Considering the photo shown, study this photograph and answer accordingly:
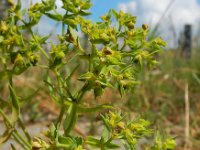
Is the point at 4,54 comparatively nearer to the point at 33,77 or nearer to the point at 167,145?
the point at 167,145

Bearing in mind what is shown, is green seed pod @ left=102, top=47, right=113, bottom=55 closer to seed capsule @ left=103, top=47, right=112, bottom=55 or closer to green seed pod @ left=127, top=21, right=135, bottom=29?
seed capsule @ left=103, top=47, right=112, bottom=55

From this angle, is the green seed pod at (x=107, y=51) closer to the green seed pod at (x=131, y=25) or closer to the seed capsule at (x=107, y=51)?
the seed capsule at (x=107, y=51)

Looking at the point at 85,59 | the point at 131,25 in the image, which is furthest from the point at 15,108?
the point at 131,25

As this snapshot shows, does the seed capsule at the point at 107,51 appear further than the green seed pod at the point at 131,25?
No

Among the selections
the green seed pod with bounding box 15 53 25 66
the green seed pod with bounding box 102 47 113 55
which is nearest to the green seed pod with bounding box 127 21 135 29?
the green seed pod with bounding box 102 47 113 55

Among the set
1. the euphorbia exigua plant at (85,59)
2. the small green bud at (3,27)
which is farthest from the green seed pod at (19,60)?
the small green bud at (3,27)

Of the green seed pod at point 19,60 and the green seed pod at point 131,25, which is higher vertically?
the green seed pod at point 131,25

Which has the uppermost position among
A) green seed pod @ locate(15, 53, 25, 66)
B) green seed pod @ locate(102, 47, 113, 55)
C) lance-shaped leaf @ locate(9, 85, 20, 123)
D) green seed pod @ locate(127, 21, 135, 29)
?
green seed pod @ locate(127, 21, 135, 29)

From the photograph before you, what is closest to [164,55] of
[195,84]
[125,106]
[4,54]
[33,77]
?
[195,84]
